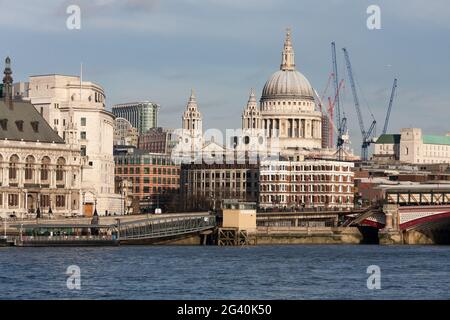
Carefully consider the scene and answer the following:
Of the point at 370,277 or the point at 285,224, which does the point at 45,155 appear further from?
the point at 370,277

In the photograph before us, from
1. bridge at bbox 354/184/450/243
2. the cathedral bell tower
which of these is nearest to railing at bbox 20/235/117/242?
the cathedral bell tower

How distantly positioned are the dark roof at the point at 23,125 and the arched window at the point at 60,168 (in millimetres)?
2247

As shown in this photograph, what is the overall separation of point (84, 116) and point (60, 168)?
757 inches

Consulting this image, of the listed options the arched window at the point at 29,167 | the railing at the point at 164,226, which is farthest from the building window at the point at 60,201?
the railing at the point at 164,226

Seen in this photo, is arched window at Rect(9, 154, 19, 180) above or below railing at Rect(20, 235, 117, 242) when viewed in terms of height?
above

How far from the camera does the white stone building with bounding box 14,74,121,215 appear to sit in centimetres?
17100

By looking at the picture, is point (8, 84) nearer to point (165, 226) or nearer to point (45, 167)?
point (45, 167)

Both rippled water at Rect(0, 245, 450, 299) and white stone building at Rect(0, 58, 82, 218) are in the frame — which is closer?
rippled water at Rect(0, 245, 450, 299)

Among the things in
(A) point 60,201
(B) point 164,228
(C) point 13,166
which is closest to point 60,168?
(A) point 60,201

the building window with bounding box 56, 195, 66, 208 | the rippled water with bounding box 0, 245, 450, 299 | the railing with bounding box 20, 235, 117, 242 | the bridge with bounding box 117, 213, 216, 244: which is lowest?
the rippled water with bounding box 0, 245, 450, 299

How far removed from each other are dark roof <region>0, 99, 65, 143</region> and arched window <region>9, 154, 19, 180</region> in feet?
6.83

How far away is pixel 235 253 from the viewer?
113 metres

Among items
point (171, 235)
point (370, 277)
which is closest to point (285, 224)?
point (171, 235)

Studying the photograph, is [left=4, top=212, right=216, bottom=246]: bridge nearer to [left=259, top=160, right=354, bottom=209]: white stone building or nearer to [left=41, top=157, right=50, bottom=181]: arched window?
[left=41, top=157, right=50, bottom=181]: arched window
